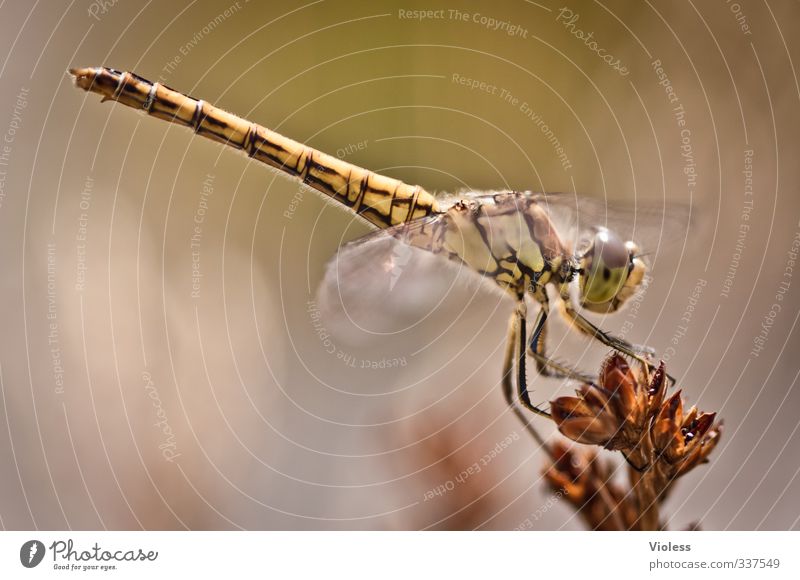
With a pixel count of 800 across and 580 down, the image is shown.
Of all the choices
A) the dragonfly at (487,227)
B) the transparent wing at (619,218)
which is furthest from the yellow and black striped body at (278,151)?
the transparent wing at (619,218)

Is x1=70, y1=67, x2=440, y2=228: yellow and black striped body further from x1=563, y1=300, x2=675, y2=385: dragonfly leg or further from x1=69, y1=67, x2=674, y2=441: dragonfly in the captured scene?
x1=563, y1=300, x2=675, y2=385: dragonfly leg

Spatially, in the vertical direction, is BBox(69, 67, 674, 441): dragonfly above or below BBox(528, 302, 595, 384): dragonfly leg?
above

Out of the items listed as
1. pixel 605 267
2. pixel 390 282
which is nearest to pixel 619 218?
pixel 605 267

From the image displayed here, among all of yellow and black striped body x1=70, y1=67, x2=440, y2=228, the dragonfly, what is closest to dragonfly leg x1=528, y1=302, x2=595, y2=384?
the dragonfly

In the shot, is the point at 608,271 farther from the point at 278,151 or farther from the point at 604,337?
the point at 278,151

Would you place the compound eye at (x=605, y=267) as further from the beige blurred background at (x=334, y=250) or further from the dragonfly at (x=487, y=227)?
the beige blurred background at (x=334, y=250)

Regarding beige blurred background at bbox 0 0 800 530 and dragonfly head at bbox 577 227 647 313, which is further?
beige blurred background at bbox 0 0 800 530
